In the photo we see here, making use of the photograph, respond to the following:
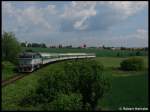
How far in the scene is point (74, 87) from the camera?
26188 mm

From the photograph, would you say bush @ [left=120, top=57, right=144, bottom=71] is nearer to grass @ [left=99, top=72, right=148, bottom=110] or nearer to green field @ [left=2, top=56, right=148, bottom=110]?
green field @ [left=2, top=56, right=148, bottom=110]

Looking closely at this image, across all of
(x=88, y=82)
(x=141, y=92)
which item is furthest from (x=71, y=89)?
(x=141, y=92)

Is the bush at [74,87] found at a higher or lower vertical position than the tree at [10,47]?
lower

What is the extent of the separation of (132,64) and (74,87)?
22.7ft

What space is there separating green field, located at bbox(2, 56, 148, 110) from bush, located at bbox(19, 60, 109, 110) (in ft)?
3.26

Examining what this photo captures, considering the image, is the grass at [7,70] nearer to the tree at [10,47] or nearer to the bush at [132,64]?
the tree at [10,47]

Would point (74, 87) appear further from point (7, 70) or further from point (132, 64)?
point (7, 70)

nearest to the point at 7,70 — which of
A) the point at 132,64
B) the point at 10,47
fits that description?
the point at 10,47

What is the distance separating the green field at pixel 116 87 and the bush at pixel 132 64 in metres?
0.42

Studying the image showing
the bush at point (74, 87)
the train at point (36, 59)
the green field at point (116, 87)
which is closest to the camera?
the bush at point (74, 87)

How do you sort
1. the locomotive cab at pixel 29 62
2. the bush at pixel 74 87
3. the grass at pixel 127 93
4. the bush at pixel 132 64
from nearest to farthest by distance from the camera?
the bush at pixel 74 87
the grass at pixel 127 93
the bush at pixel 132 64
the locomotive cab at pixel 29 62

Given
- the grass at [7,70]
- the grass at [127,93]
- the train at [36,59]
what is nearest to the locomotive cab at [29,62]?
the train at [36,59]

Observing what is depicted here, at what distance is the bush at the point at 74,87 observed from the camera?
23.5 metres

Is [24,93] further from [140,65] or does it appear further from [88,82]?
[140,65]
